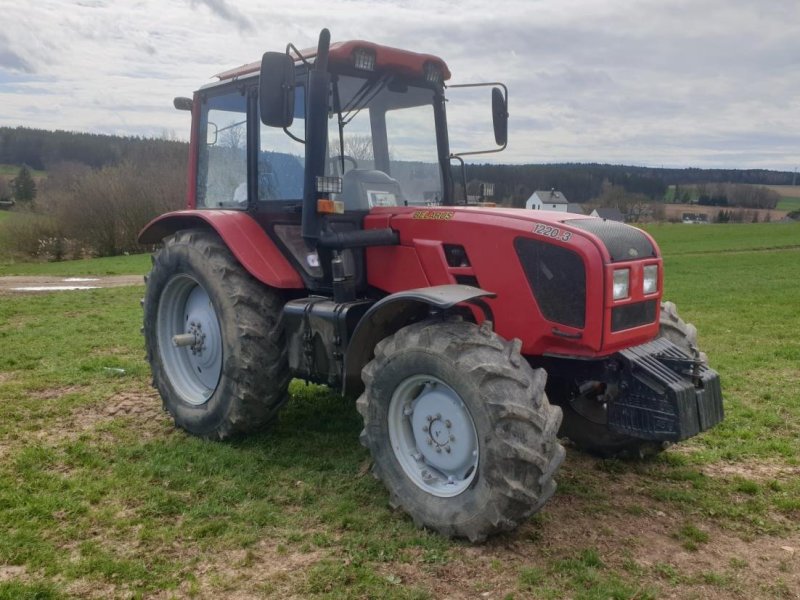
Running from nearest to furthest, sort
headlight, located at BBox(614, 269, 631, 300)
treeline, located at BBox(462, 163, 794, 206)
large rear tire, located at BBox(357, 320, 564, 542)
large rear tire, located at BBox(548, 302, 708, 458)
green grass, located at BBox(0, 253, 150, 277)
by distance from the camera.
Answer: large rear tire, located at BBox(357, 320, 564, 542), headlight, located at BBox(614, 269, 631, 300), large rear tire, located at BBox(548, 302, 708, 458), green grass, located at BBox(0, 253, 150, 277), treeline, located at BBox(462, 163, 794, 206)

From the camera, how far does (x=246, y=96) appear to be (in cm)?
545

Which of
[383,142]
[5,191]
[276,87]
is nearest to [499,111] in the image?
[383,142]

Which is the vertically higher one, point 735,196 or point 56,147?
point 56,147

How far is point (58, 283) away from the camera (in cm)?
2027

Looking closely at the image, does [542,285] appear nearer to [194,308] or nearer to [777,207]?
[194,308]

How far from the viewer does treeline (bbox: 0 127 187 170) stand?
49969 millimetres

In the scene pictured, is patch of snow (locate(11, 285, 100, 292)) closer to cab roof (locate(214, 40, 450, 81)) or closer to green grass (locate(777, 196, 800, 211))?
cab roof (locate(214, 40, 450, 81))

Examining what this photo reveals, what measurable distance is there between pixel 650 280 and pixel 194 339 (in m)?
3.47

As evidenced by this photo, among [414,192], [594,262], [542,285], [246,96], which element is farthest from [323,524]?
[246,96]

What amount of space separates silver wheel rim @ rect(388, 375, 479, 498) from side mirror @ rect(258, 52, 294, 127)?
1.81 m

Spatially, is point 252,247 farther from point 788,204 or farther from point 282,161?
point 788,204

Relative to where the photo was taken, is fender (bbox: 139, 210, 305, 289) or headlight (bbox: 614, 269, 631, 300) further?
fender (bbox: 139, 210, 305, 289)

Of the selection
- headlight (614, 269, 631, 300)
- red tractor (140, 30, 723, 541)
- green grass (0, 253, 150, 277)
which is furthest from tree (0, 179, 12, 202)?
→ headlight (614, 269, 631, 300)

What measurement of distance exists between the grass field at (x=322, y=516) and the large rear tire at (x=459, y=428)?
0.23 m
